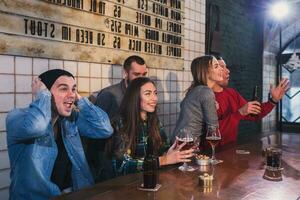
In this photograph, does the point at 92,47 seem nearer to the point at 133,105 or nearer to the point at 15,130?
the point at 133,105

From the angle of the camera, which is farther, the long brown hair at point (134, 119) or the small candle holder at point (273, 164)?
the long brown hair at point (134, 119)

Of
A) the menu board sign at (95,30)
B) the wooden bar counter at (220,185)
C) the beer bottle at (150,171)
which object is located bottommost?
the wooden bar counter at (220,185)

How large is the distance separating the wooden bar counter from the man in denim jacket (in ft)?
1.50

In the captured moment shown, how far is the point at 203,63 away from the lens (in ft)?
9.63

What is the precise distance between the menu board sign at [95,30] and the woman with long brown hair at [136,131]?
753 mm

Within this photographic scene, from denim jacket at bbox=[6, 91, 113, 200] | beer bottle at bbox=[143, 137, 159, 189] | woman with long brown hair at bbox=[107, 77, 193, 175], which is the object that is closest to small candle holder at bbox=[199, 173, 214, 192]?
beer bottle at bbox=[143, 137, 159, 189]

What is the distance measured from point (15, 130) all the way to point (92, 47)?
1338mm

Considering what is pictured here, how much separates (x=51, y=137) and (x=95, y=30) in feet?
4.40

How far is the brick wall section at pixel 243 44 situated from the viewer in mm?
5184

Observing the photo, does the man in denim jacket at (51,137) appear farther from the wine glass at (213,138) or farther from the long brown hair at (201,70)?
the long brown hair at (201,70)

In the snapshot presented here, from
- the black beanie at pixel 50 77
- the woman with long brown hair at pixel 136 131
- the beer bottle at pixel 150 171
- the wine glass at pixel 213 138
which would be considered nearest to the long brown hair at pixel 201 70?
the woman with long brown hair at pixel 136 131

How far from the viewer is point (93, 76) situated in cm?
291

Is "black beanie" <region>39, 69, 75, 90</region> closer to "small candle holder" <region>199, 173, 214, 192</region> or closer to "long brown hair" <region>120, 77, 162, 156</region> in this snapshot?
"long brown hair" <region>120, 77, 162, 156</region>

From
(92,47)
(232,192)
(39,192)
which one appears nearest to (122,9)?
(92,47)
